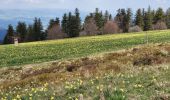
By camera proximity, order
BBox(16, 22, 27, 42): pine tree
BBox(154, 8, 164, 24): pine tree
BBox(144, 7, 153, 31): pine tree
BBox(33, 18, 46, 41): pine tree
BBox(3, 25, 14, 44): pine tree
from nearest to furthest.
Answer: BBox(3, 25, 14, 44): pine tree → BBox(33, 18, 46, 41): pine tree → BBox(16, 22, 27, 42): pine tree → BBox(144, 7, 153, 31): pine tree → BBox(154, 8, 164, 24): pine tree

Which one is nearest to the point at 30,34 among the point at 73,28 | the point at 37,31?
the point at 37,31

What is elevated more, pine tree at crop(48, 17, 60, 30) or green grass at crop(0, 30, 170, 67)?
pine tree at crop(48, 17, 60, 30)

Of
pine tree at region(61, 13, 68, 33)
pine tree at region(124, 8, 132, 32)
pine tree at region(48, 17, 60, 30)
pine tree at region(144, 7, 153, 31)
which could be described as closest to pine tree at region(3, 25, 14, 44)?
pine tree at region(48, 17, 60, 30)

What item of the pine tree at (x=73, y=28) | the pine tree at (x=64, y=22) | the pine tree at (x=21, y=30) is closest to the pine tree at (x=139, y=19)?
the pine tree at (x=73, y=28)

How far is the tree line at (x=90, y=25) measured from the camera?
111 metres

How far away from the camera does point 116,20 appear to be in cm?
12619

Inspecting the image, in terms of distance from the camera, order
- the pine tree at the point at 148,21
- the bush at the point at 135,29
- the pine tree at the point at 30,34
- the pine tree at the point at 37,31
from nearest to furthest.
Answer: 1. the pine tree at the point at 30,34
2. the pine tree at the point at 37,31
3. the bush at the point at 135,29
4. the pine tree at the point at 148,21

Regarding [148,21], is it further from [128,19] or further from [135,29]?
[128,19]

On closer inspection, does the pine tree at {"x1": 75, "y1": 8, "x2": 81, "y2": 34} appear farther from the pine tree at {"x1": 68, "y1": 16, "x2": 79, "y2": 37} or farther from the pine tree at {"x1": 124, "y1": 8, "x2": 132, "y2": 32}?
the pine tree at {"x1": 124, "y1": 8, "x2": 132, "y2": 32}

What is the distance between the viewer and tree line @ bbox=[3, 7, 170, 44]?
110875 mm

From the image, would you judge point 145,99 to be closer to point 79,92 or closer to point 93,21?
point 79,92

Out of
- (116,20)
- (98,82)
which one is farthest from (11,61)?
(116,20)

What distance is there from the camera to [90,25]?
11175 cm

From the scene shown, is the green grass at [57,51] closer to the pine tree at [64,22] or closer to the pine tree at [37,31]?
the pine tree at [37,31]
